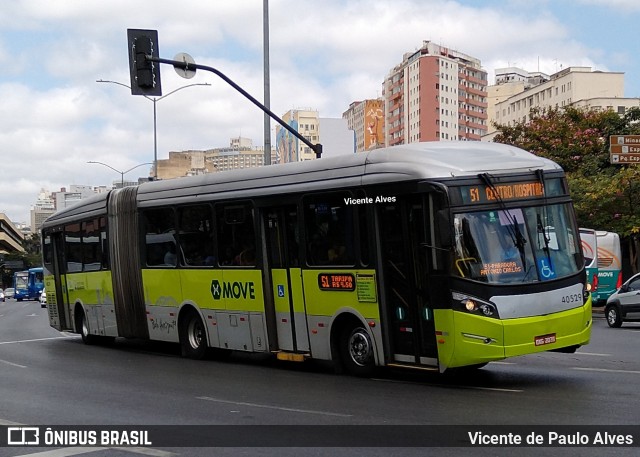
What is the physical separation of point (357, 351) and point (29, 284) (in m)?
84.9

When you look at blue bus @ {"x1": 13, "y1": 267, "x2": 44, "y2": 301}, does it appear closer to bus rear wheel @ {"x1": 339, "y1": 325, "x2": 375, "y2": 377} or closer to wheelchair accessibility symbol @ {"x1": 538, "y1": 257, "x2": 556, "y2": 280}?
bus rear wheel @ {"x1": 339, "y1": 325, "x2": 375, "y2": 377}

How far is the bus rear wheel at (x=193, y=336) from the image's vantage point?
18.9 metres

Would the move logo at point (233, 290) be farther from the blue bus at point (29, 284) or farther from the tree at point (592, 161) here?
the blue bus at point (29, 284)

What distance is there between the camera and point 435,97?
508 ft

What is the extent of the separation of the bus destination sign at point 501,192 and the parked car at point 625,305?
1477 centimetres

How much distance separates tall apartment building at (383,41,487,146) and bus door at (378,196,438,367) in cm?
13941

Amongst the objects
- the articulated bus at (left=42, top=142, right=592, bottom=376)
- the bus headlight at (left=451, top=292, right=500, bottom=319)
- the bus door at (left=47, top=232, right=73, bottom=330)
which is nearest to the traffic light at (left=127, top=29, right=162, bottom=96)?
the articulated bus at (left=42, top=142, right=592, bottom=376)

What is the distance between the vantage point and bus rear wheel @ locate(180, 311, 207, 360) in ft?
61.9

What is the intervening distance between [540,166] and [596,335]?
440 inches

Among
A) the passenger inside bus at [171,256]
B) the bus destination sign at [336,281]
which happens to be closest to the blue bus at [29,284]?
the passenger inside bus at [171,256]

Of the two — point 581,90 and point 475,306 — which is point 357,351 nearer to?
point 475,306

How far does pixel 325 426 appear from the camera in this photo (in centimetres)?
1040

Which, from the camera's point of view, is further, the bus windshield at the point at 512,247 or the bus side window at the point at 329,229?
the bus side window at the point at 329,229

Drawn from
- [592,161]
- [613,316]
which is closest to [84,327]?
[613,316]
